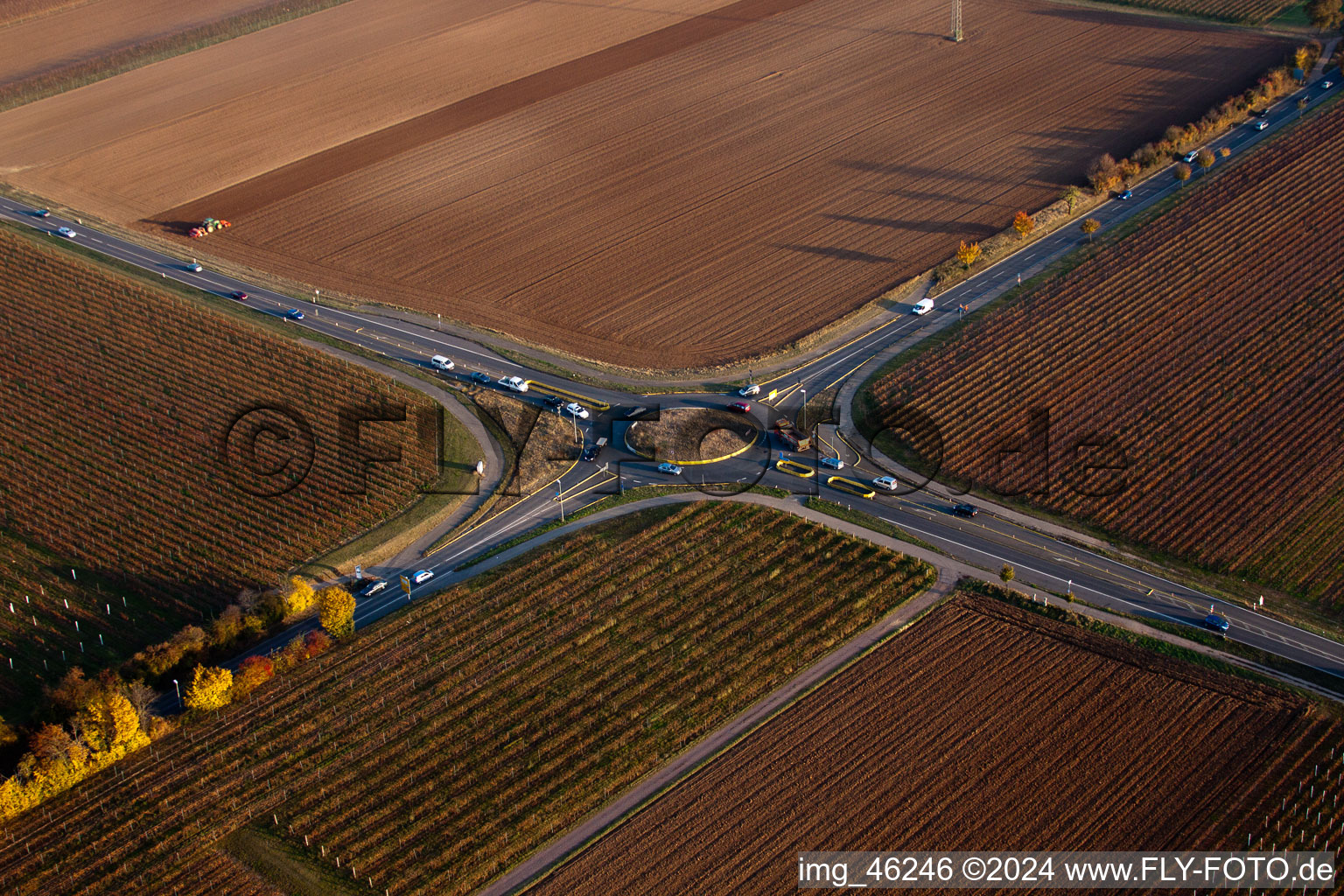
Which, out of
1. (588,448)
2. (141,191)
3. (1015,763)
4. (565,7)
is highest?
(565,7)

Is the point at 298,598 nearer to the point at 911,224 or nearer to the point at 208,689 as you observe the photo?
the point at 208,689

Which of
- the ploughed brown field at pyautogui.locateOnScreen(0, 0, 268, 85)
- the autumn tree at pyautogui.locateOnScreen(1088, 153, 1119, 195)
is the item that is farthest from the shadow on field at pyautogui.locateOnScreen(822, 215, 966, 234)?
the ploughed brown field at pyautogui.locateOnScreen(0, 0, 268, 85)

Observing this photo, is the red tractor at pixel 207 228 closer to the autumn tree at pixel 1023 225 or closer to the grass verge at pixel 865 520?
the grass verge at pixel 865 520

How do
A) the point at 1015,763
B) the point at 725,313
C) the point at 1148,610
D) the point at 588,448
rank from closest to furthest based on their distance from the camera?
1. the point at 1015,763
2. the point at 1148,610
3. the point at 588,448
4. the point at 725,313

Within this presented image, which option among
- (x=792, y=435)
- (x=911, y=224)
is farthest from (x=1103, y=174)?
(x=792, y=435)

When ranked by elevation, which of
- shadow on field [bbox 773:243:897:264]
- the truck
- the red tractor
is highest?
the red tractor

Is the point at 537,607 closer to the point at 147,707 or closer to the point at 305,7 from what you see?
the point at 147,707

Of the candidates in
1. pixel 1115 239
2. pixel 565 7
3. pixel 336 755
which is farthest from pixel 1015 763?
pixel 565 7

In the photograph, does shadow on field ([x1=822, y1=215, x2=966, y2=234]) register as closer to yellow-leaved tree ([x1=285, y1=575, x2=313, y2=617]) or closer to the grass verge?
the grass verge
